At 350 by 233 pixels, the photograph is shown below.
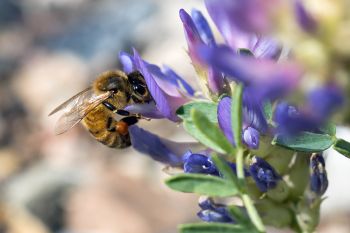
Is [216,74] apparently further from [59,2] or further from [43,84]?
[59,2]

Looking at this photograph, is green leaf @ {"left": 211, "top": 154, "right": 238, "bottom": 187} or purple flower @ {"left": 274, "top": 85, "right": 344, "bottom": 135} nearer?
purple flower @ {"left": 274, "top": 85, "right": 344, "bottom": 135}

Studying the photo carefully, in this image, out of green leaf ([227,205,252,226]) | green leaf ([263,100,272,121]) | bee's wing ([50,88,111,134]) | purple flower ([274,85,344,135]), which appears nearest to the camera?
purple flower ([274,85,344,135])

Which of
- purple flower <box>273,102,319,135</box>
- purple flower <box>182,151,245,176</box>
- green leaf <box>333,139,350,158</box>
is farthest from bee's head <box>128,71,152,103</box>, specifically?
purple flower <box>273,102,319,135</box>

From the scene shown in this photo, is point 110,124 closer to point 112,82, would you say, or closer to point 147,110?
point 112,82

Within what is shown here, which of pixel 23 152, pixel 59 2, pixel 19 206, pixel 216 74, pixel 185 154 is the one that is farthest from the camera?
pixel 59 2

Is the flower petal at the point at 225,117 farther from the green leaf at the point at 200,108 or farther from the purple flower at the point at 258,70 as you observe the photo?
the purple flower at the point at 258,70

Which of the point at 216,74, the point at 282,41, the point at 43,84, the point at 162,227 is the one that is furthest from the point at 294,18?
the point at 43,84

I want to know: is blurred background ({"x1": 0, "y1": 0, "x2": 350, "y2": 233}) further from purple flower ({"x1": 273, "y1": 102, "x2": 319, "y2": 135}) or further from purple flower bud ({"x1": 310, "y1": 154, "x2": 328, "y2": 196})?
purple flower ({"x1": 273, "y1": 102, "x2": 319, "y2": 135})
